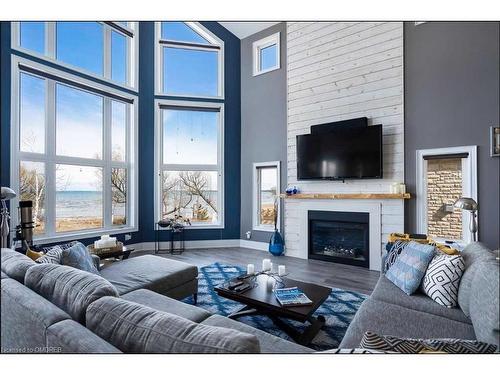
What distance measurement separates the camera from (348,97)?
395 cm

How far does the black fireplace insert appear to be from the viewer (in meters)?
3.81

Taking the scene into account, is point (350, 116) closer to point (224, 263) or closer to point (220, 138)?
point (220, 138)

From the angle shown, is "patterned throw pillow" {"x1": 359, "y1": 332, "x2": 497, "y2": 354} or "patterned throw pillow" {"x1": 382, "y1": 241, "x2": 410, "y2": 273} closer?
"patterned throw pillow" {"x1": 359, "y1": 332, "x2": 497, "y2": 354}

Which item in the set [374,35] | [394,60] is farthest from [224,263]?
[374,35]

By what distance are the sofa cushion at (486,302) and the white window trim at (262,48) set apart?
4485 mm

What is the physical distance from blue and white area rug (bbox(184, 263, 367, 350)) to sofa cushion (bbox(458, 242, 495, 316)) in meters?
0.85

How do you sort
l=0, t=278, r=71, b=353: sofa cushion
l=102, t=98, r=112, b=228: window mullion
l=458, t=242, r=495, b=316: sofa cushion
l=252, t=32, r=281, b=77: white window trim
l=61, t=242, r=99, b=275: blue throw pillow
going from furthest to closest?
1. l=252, t=32, r=281, b=77: white window trim
2. l=102, t=98, r=112, b=228: window mullion
3. l=61, t=242, r=99, b=275: blue throw pillow
4. l=458, t=242, r=495, b=316: sofa cushion
5. l=0, t=278, r=71, b=353: sofa cushion

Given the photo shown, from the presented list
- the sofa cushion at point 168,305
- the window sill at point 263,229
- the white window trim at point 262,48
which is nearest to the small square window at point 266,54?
the white window trim at point 262,48

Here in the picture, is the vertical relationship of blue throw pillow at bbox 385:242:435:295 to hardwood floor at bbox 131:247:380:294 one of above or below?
above

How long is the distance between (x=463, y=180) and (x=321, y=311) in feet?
6.12

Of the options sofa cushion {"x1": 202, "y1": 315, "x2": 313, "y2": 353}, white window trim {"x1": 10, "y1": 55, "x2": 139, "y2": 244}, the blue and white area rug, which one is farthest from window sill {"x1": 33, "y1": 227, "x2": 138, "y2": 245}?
sofa cushion {"x1": 202, "y1": 315, "x2": 313, "y2": 353}

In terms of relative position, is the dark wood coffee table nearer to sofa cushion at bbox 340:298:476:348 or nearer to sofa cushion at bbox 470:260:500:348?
sofa cushion at bbox 340:298:476:348

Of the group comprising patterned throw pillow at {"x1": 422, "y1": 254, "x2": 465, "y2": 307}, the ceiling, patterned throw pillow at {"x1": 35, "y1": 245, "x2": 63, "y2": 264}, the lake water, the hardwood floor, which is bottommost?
the hardwood floor

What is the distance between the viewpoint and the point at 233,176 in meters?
5.17
